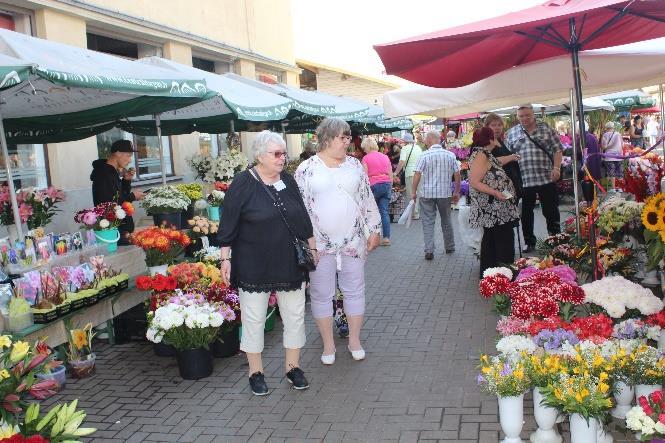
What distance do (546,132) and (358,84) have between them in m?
22.2

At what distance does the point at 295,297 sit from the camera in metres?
4.50

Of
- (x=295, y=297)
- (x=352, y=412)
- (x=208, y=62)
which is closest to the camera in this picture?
(x=352, y=412)

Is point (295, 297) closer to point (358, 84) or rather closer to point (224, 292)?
point (224, 292)

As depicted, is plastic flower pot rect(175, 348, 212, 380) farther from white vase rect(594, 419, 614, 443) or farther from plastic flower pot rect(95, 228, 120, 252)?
white vase rect(594, 419, 614, 443)

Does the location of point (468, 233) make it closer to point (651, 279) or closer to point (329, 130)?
point (651, 279)

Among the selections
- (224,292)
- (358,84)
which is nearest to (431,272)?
(224,292)

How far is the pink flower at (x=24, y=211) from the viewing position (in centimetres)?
561

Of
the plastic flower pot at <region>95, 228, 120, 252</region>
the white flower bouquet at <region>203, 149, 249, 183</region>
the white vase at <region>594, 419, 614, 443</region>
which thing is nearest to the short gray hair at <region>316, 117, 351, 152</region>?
the plastic flower pot at <region>95, 228, 120, 252</region>

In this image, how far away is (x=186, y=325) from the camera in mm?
4801

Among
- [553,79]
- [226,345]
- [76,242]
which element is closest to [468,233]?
[553,79]

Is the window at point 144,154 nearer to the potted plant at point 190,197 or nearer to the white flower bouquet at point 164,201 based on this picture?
the potted plant at point 190,197

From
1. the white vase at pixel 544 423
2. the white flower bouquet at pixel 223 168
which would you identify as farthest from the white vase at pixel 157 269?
the white vase at pixel 544 423

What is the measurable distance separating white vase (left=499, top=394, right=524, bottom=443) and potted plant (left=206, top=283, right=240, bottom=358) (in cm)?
229

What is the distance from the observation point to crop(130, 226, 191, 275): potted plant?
6070mm
